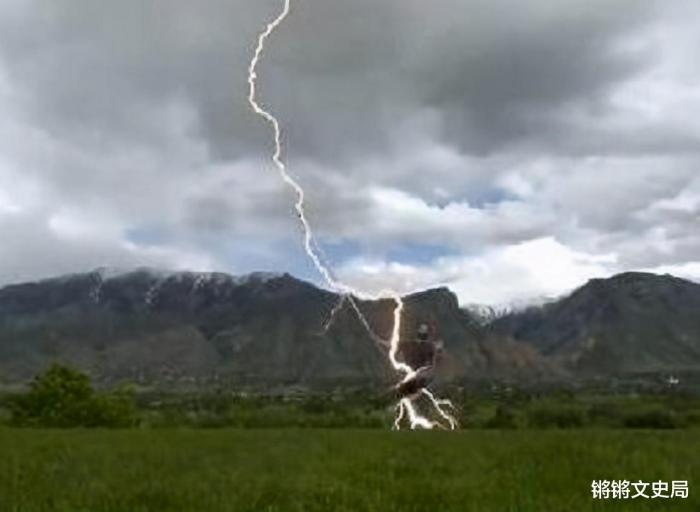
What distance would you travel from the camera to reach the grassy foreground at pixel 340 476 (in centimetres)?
1336

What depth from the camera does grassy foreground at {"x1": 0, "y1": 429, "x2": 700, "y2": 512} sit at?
13359 millimetres

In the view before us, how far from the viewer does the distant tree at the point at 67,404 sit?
93.3 meters

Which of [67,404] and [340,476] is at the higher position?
[67,404]

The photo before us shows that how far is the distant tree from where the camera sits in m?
93.3

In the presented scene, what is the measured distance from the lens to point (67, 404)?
9738cm

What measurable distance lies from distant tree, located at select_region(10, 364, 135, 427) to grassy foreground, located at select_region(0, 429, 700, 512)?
6811 cm

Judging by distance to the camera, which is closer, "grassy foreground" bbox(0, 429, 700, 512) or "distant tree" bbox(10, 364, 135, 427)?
"grassy foreground" bbox(0, 429, 700, 512)

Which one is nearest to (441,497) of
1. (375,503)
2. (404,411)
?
(375,503)

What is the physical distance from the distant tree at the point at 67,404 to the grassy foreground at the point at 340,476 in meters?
68.1

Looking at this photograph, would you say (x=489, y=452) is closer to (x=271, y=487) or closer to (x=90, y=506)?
(x=271, y=487)

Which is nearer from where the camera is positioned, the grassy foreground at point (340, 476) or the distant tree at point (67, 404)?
the grassy foreground at point (340, 476)

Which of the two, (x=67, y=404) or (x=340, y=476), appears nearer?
(x=340, y=476)

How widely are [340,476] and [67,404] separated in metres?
85.0

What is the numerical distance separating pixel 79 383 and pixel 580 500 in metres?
91.2
